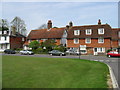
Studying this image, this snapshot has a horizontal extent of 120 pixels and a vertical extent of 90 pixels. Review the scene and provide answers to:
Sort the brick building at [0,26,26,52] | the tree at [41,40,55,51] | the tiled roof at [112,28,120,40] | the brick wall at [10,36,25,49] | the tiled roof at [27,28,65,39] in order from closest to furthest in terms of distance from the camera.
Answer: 1. the tree at [41,40,55,51]
2. the tiled roof at [112,28,120,40]
3. the tiled roof at [27,28,65,39]
4. the brick building at [0,26,26,52]
5. the brick wall at [10,36,25,49]

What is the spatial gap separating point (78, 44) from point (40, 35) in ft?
48.1

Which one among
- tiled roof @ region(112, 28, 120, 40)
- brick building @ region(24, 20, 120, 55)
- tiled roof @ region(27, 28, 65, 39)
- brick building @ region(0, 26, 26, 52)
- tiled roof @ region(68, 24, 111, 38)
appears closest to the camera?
brick building @ region(24, 20, 120, 55)

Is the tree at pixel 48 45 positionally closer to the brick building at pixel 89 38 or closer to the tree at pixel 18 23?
the brick building at pixel 89 38

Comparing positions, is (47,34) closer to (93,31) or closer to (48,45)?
(48,45)

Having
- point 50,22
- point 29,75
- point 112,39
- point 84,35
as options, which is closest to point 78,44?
point 84,35

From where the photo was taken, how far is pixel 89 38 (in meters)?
49.2

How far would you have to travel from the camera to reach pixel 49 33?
56781 mm

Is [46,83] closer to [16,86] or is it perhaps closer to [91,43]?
[16,86]

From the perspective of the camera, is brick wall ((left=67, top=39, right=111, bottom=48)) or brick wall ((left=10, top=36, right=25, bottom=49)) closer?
brick wall ((left=67, top=39, right=111, bottom=48))

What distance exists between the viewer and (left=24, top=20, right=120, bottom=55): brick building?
47.5m

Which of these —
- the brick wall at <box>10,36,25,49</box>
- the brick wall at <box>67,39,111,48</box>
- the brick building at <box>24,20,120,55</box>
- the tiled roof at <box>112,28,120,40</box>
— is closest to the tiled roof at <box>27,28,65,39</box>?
the brick building at <box>24,20,120,55</box>

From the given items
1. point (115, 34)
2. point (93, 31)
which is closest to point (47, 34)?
point (93, 31)

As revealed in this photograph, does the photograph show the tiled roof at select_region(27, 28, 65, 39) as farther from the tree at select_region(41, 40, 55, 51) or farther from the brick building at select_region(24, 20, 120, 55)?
the tree at select_region(41, 40, 55, 51)

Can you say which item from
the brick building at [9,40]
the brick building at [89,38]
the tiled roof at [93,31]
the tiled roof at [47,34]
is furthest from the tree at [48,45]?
the brick building at [9,40]
